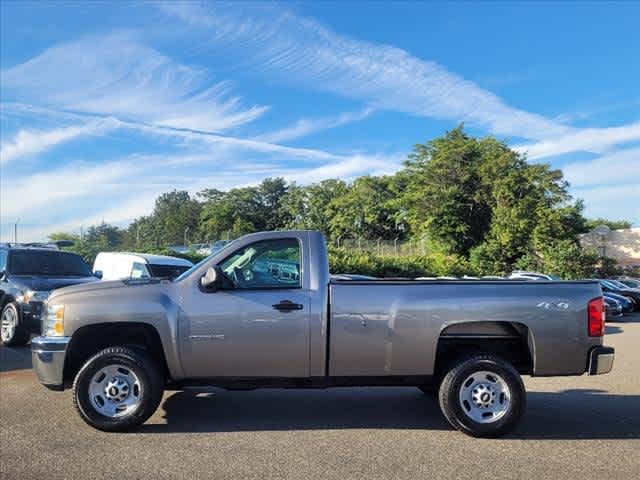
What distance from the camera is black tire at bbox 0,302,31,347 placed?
1061 centimetres

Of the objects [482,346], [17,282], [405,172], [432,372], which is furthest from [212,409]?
[405,172]

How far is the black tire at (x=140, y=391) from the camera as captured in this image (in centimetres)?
557

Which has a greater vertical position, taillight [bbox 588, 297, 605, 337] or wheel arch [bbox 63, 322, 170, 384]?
taillight [bbox 588, 297, 605, 337]

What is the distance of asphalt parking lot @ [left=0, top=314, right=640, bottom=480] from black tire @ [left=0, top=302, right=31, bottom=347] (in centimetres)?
328

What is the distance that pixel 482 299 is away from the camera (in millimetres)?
5715

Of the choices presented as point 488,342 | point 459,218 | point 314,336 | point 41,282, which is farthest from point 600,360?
point 459,218

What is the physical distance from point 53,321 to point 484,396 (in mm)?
4256

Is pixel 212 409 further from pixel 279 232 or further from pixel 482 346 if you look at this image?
pixel 482 346

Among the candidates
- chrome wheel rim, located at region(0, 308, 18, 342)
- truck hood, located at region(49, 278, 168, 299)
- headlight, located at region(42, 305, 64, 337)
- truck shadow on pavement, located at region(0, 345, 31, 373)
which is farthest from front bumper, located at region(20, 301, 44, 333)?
truck hood, located at region(49, 278, 168, 299)

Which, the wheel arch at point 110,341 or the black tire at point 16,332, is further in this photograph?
the black tire at point 16,332

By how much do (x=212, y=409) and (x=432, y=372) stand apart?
252 centimetres

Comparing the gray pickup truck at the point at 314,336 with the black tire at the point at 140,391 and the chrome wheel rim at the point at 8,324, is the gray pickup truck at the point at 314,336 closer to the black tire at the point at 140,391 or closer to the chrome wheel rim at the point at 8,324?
the black tire at the point at 140,391

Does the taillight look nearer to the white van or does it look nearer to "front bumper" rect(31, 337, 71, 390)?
"front bumper" rect(31, 337, 71, 390)

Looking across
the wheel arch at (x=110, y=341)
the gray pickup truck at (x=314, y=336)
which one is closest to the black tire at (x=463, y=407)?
the gray pickup truck at (x=314, y=336)
